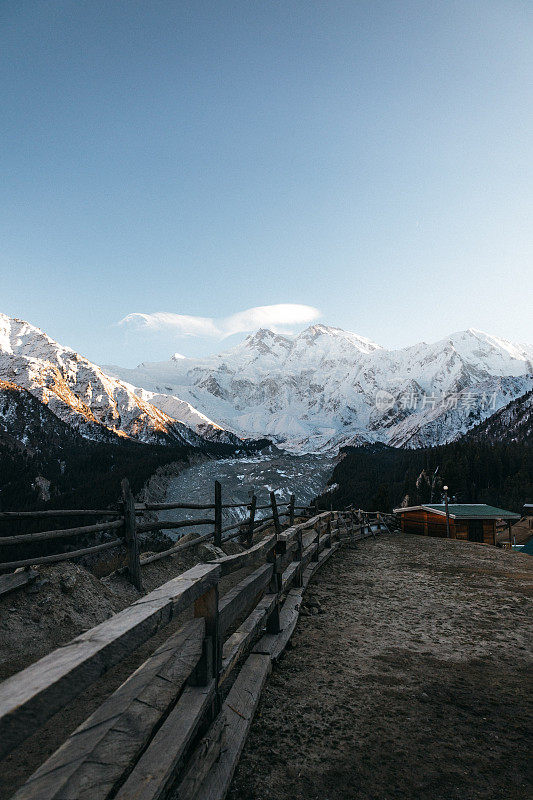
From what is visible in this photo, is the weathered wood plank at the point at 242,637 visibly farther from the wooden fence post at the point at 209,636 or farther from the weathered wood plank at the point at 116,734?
the weathered wood plank at the point at 116,734

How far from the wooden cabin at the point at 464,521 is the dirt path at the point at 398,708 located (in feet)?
83.7

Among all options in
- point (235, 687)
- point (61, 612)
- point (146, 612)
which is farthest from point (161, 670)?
point (61, 612)

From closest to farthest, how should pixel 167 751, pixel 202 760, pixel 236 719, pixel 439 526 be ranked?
pixel 167 751 < pixel 202 760 < pixel 236 719 < pixel 439 526

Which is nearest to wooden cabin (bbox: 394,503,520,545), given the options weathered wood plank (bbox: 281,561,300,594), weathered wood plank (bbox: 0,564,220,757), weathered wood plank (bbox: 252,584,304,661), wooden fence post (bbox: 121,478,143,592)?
weathered wood plank (bbox: 281,561,300,594)

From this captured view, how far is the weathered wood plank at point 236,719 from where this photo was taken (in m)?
2.62

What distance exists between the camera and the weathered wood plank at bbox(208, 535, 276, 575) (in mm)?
3582

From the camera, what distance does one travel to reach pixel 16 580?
5961 mm

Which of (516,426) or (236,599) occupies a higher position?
(516,426)

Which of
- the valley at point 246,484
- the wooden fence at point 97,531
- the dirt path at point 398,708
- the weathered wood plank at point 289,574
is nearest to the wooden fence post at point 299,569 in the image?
the weathered wood plank at point 289,574

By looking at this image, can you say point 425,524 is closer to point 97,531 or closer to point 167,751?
point 97,531

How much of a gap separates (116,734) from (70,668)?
35.4 inches

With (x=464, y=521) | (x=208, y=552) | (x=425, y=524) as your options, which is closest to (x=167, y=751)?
(x=208, y=552)

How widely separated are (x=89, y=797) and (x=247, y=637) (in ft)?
8.54

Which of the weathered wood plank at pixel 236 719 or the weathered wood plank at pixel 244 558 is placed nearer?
the weathered wood plank at pixel 236 719
